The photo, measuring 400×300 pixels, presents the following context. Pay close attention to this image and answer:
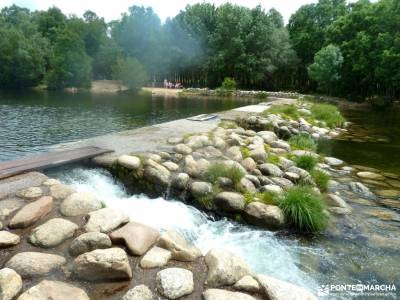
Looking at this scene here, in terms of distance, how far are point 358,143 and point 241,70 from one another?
35.1m

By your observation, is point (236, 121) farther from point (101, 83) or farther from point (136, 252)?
point (101, 83)

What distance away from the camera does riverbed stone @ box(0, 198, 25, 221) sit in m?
4.66

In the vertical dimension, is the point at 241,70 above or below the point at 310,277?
above

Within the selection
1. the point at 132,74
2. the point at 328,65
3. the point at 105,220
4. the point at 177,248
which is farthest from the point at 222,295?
the point at 132,74

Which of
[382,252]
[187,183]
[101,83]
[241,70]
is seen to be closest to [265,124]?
[187,183]

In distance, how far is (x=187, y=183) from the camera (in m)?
7.21

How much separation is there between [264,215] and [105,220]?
2932mm

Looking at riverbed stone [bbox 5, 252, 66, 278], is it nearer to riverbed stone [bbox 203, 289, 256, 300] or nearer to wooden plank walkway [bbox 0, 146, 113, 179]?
riverbed stone [bbox 203, 289, 256, 300]

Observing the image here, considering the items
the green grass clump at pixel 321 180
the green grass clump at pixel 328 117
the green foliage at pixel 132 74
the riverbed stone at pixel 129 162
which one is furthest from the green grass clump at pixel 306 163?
the green foliage at pixel 132 74

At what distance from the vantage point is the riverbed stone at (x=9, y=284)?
10.7ft

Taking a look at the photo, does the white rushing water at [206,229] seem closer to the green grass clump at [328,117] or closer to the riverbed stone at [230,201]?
the riverbed stone at [230,201]

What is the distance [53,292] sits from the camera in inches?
133

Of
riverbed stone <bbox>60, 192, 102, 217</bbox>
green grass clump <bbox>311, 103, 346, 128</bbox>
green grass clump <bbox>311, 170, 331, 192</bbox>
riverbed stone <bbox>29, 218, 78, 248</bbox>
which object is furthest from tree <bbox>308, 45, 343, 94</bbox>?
riverbed stone <bbox>29, 218, 78, 248</bbox>

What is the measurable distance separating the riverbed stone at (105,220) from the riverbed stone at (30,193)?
1148mm
